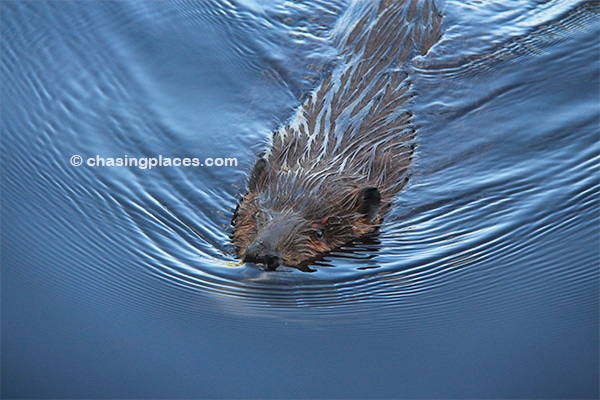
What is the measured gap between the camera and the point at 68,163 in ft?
22.5

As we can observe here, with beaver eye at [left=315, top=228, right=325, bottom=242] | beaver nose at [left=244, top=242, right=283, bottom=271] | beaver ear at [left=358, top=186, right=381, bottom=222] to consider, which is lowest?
beaver nose at [left=244, top=242, right=283, bottom=271]

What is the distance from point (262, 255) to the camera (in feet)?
18.3

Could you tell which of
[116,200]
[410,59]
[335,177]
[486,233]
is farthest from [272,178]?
[410,59]

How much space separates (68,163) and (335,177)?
6.64 ft

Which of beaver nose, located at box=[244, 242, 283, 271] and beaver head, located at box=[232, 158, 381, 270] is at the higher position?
beaver head, located at box=[232, 158, 381, 270]

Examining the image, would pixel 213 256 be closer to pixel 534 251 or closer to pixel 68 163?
pixel 68 163

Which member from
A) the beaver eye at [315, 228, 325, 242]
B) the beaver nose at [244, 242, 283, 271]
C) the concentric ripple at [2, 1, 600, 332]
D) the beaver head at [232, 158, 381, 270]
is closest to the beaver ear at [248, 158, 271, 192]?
the beaver head at [232, 158, 381, 270]

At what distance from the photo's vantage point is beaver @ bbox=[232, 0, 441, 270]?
589cm

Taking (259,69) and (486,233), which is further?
(259,69)

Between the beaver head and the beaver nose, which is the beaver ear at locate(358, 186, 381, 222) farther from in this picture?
the beaver nose

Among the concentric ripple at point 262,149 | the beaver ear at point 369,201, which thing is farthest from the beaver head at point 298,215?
the concentric ripple at point 262,149

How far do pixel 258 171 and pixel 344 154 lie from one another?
722 millimetres

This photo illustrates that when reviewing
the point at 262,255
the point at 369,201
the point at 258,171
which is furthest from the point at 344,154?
the point at 262,255

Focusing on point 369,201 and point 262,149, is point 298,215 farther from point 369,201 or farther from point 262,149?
point 262,149
